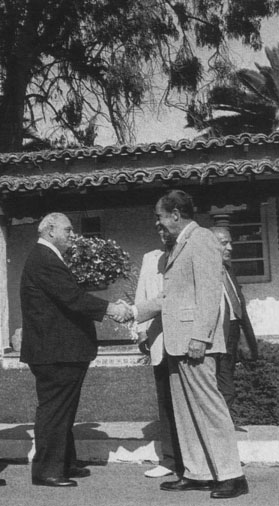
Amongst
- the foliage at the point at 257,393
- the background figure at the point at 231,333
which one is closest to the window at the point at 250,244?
the foliage at the point at 257,393

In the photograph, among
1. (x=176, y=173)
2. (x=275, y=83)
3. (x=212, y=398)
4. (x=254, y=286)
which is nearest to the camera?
(x=212, y=398)

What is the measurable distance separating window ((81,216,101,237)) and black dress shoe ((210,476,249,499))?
959 cm

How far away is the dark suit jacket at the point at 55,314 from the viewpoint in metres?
5.15

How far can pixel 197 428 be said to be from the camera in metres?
4.80

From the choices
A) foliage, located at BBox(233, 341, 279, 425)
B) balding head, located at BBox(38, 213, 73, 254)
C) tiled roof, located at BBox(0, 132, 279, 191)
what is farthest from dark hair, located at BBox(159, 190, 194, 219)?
tiled roof, located at BBox(0, 132, 279, 191)

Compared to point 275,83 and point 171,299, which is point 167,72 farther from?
point 171,299

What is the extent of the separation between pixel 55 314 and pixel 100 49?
53.1 ft

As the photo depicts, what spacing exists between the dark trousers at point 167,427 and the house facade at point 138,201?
7.19 metres

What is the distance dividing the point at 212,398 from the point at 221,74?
15635 mm

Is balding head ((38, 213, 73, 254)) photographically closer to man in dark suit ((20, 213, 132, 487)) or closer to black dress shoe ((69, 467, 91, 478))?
man in dark suit ((20, 213, 132, 487))

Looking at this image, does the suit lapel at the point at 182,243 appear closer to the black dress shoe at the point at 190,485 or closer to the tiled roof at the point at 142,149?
the black dress shoe at the point at 190,485

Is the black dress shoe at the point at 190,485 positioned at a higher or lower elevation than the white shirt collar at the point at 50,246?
lower

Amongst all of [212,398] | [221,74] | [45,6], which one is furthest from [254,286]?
[45,6]

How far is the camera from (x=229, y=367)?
6.01m
